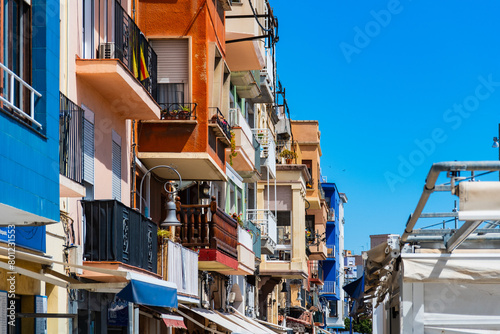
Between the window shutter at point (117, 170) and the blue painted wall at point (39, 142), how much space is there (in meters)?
6.71

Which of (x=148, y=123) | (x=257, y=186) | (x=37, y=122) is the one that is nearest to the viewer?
(x=37, y=122)

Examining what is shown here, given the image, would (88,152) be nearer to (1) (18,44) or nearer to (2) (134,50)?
(2) (134,50)

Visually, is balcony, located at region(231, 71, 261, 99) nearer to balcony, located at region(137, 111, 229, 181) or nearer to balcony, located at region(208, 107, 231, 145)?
balcony, located at region(208, 107, 231, 145)

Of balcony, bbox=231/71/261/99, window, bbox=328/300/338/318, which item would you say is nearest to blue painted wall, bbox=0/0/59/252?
balcony, bbox=231/71/261/99

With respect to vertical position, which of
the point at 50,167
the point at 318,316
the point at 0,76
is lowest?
the point at 318,316

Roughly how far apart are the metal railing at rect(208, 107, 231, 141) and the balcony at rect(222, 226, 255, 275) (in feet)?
18.2

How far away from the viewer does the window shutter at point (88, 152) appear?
15328 millimetres

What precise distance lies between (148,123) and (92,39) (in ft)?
13.7

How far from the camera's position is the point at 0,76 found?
935cm

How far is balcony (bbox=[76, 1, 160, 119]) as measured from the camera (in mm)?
15305

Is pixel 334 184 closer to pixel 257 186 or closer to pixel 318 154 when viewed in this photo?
pixel 318 154

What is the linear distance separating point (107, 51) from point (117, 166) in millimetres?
2654

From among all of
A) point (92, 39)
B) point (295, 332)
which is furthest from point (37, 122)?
point (295, 332)

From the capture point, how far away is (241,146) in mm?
27594
